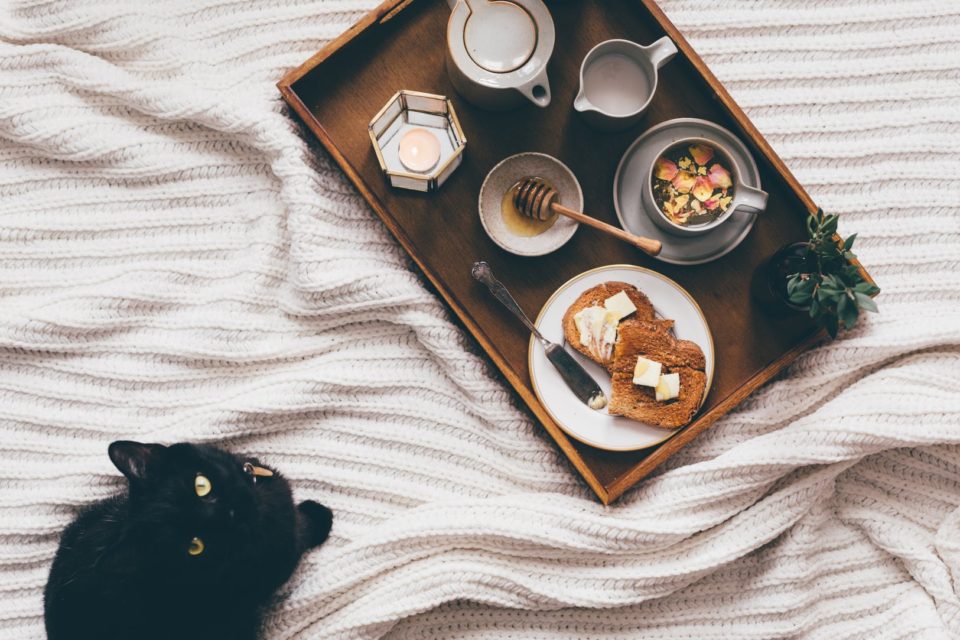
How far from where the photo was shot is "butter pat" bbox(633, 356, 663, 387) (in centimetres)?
96

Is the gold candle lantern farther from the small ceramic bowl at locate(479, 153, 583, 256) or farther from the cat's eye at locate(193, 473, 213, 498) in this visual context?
the cat's eye at locate(193, 473, 213, 498)

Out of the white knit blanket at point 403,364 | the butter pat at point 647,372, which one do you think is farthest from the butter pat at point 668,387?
the white knit blanket at point 403,364

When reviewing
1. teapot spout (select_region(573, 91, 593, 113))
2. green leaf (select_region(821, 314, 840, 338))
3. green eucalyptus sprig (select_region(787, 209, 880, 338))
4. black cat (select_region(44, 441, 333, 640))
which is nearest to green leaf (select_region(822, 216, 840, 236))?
green eucalyptus sprig (select_region(787, 209, 880, 338))

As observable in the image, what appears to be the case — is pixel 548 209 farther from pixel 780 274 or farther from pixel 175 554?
pixel 175 554

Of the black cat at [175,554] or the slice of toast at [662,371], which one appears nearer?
the black cat at [175,554]

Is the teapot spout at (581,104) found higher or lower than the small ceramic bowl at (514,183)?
higher

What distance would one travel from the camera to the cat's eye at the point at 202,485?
879mm

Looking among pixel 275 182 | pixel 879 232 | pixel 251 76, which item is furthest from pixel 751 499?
pixel 251 76

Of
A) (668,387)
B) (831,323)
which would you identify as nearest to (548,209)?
(668,387)

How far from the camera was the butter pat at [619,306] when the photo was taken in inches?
38.2

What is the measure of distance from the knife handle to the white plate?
0.7 inches

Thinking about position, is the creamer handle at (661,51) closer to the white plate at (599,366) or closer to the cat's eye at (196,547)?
the white plate at (599,366)

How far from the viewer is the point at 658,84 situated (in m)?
1.01

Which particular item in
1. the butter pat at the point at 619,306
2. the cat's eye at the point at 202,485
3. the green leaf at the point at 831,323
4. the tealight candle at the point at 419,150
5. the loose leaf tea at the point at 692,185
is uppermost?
the loose leaf tea at the point at 692,185
